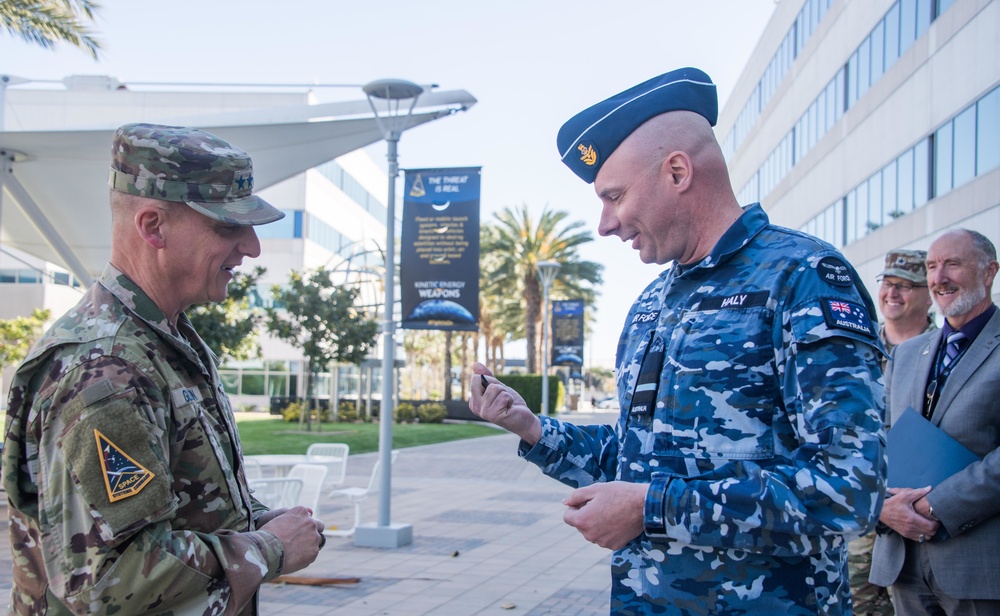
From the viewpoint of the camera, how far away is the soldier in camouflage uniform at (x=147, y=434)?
1.80 meters

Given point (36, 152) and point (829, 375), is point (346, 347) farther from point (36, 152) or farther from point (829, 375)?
point (829, 375)

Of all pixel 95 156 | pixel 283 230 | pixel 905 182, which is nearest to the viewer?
pixel 95 156

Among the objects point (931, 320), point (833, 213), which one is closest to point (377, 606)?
point (931, 320)

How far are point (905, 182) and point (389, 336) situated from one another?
18.8m

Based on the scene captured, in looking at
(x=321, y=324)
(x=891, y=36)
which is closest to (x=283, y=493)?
(x=891, y=36)

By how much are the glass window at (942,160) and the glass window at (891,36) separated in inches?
166

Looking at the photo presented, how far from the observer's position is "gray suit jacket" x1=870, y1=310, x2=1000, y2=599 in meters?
3.16

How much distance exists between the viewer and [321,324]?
1287 inches

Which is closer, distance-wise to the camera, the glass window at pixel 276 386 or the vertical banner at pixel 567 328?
the vertical banner at pixel 567 328

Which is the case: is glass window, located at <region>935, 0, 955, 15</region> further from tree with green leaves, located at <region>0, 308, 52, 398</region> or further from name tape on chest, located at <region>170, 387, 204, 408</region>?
tree with green leaves, located at <region>0, 308, 52, 398</region>

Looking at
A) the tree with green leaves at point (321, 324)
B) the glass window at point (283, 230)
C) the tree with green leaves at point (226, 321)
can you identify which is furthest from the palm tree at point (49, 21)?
the glass window at point (283, 230)

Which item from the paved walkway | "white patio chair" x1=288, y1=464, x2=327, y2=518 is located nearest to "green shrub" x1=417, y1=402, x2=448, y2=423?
the paved walkway

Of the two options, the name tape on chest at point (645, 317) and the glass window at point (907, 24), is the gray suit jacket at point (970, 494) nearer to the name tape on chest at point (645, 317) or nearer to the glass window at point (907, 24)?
the name tape on chest at point (645, 317)

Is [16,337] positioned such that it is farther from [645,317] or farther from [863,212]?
[645,317]
